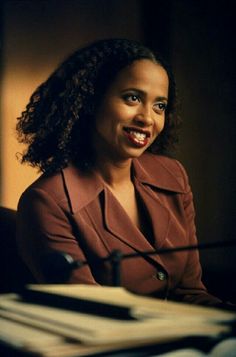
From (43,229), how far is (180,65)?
1.08 m

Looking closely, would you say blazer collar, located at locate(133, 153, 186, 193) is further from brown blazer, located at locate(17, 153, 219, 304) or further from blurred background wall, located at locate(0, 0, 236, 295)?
blurred background wall, located at locate(0, 0, 236, 295)

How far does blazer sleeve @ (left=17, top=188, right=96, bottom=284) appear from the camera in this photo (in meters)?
1.39

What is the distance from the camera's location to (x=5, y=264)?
1.53 metres

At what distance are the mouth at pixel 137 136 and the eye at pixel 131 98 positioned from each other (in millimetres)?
67

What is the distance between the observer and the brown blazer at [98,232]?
140cm

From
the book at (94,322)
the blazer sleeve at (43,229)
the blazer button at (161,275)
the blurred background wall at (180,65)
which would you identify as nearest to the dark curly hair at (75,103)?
the blazer sleeve at (43,229)

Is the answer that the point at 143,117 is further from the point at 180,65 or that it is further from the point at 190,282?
the point at 180,65

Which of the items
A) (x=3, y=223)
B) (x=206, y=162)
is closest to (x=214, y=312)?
(x=3, y=223)

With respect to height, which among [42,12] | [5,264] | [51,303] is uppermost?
[42,12]

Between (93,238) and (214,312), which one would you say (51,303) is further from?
(93,238)

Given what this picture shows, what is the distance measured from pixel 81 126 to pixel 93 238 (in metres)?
0.30

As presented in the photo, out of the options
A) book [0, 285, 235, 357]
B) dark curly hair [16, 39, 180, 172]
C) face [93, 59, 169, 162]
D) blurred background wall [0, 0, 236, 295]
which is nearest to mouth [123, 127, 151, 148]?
face [93, 59, 169, 162]

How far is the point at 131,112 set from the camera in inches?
57.9

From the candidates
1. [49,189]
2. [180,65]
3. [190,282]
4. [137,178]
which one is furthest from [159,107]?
[180,65]
